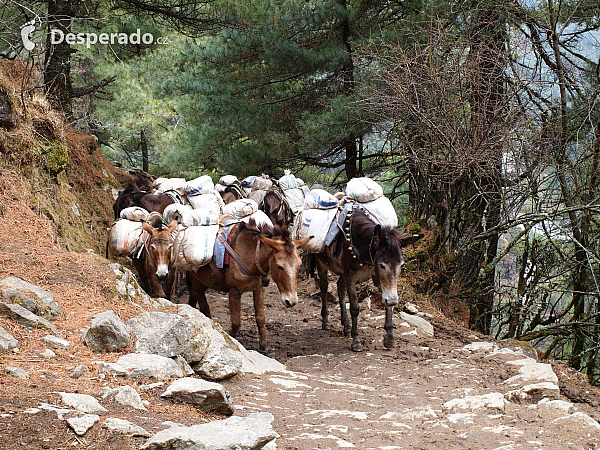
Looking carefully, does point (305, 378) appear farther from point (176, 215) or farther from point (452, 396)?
point (176, 215)

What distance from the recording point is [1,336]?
5.11 metres

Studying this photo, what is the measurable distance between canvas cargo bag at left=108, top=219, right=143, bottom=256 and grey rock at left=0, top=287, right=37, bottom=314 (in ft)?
15.6

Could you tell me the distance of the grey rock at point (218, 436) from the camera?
3627 mm

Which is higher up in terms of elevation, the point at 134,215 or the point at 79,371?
the point at 134,215

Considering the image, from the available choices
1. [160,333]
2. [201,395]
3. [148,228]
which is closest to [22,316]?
[160,333]

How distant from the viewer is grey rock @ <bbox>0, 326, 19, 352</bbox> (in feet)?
16.5

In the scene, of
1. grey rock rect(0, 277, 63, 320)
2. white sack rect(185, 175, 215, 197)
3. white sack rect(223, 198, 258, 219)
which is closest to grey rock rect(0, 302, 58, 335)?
grey rock rect(0, 277, 63, 320)

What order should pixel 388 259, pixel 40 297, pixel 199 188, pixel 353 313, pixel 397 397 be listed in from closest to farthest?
pixel 40 297, pixel 397 397, pixel 388 259, pixel 353 313, pixel 199 188

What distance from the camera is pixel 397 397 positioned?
22.7ft

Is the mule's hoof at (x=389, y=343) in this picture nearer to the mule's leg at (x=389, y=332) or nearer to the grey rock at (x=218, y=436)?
the mule's leg at (x=389, y=332)

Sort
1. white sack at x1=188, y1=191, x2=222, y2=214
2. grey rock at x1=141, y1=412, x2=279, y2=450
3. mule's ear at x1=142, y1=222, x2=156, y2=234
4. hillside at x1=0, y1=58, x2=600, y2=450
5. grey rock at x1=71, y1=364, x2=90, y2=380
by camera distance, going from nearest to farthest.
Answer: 1. grey rock at x1=141, y1=412, x2=279, y2=450
2. hillside at x1=0, y1=58, x2=600, y2=450
3. grey rock at x1=71, y1=364, x2=90, y2=380
4. mule's ear at x1=142, y1=222, x2=156, y2=234
5. white sack at x1=188, y1=191, x2=222, y2=214

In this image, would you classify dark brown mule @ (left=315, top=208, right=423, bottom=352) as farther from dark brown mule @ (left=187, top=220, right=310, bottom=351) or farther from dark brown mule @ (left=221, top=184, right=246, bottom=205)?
dark brown mule @ (left=221, top=184, right=246, bottom=205)

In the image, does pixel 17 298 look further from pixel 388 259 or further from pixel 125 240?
pixel 388 259

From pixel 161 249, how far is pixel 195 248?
802mm
